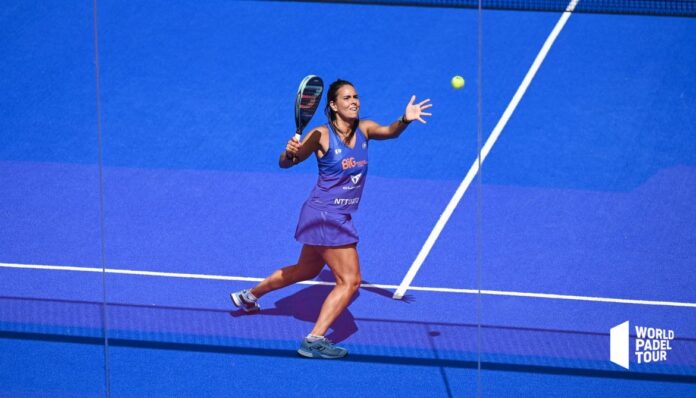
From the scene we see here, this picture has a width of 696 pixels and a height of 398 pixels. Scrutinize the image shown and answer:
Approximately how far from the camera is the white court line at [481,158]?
32.6ft

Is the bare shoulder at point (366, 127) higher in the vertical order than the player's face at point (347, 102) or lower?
lower

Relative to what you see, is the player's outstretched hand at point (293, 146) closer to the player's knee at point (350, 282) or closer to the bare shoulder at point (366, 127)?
the bare shoulder at point (366, 127)

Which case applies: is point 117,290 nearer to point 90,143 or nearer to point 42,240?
point 42,240

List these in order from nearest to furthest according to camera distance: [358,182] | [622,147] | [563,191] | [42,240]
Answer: [358,182], [42,240], [563,191], [622,147]

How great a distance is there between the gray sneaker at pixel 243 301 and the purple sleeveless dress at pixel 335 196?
0.98 meters

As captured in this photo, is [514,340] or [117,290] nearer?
[514,340]

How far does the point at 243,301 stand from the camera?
900 centimetres

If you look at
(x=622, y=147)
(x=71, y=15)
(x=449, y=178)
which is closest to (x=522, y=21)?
(x=622, y=147)

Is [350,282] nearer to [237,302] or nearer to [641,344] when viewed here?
[237,302]

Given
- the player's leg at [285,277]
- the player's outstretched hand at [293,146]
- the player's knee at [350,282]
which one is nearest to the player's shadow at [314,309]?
the player's leg at [285,277]

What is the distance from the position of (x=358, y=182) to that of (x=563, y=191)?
3.92 metres

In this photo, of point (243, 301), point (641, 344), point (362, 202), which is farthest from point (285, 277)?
point (641, 344)

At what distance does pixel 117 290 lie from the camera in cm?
959

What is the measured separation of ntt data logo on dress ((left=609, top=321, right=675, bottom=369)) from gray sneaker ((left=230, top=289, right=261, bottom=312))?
317cm
